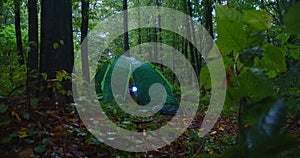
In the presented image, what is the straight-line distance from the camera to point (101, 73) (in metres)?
8.58

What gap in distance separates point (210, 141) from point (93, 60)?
67.4ft

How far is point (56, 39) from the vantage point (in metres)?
3.93

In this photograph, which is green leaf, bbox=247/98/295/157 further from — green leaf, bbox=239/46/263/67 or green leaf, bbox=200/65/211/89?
green leaf, bbox=200/65/211/89

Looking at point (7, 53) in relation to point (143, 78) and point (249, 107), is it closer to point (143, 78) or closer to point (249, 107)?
point (143, 78)

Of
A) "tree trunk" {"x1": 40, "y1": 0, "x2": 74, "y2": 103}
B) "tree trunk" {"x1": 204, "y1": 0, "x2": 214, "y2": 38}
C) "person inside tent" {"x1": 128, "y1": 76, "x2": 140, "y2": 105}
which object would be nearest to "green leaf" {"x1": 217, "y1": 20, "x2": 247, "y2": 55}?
"tree trunk" {"x1": 40, "y1": 0, "x2": 74, "y2": 103}

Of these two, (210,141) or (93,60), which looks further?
(93,60)

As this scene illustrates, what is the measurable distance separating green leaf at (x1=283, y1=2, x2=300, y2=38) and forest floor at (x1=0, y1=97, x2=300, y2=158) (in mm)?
1753

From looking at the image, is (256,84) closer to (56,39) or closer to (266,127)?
(266,127)

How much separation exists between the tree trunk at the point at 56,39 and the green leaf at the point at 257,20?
3.22 m

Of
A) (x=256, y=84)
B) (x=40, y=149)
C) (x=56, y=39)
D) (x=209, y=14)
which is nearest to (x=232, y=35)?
(x=256, y=84)

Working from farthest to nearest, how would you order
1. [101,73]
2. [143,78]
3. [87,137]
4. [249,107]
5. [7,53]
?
[7,53] < [101,73] < [143,78] < [87,137] < [249,107]

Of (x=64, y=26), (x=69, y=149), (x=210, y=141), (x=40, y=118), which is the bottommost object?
(x=210, y=141)

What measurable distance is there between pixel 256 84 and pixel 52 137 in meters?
2.29

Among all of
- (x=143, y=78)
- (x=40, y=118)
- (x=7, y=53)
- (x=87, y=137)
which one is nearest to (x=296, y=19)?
(x=87, y=137)
